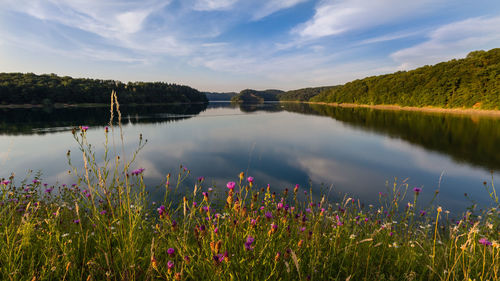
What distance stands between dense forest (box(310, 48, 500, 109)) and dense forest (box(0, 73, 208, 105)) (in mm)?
120994

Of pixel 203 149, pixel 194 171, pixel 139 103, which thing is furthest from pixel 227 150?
pixel 139 103

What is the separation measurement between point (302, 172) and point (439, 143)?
18.4 metres

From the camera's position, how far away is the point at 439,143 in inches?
846

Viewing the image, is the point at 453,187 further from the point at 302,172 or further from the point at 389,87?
the point at 389,87

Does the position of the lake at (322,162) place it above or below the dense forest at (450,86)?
below

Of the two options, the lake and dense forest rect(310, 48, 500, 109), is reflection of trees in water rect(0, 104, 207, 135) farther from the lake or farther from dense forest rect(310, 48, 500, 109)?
dense forest rect(310, 48, 500, 109)

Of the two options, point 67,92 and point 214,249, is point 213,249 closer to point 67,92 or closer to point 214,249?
point 214,249

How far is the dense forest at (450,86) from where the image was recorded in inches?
2226

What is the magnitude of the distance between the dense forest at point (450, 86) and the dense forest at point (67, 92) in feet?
397

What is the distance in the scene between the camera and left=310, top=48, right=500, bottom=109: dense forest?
185ft

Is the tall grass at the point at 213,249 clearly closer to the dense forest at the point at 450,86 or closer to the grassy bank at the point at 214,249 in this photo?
the grassy bank at the point at 214,249

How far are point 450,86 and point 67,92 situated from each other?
6020 inches

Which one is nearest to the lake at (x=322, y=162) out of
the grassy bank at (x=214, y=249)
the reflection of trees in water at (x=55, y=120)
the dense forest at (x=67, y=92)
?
the grassy bank at (x=214, y=249)

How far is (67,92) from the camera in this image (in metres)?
93.4
